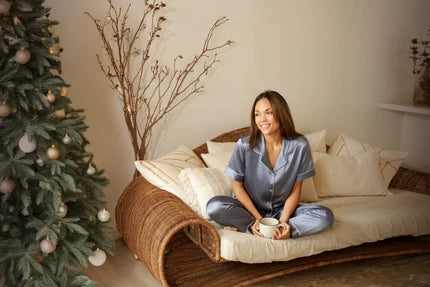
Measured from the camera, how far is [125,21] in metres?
2.54

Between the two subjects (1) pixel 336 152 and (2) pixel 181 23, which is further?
(1) pixel 336 152

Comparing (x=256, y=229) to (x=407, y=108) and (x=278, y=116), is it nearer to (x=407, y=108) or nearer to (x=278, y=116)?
(x=278, y=116)

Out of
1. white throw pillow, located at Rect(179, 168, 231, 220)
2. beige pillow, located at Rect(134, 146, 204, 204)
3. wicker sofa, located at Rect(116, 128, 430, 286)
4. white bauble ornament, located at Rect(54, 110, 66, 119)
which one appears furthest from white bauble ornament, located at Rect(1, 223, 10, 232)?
white throw pillow, located at Rect(179, 168, 231, 220)

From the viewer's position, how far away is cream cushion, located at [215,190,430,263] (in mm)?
1974

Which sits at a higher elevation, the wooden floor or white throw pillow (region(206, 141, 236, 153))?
white throw pillow (region(206, 141, 236, 153))

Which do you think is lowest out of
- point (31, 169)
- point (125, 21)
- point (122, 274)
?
point (122, 274)

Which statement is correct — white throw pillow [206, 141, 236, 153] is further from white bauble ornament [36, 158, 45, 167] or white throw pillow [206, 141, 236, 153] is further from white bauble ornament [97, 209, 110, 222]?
white bauble ornament [36, 158, 45, 167]

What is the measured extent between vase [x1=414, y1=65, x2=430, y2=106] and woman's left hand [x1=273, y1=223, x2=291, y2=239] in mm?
2139

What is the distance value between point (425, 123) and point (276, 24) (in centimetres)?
172

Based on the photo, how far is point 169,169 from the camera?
2.38 m

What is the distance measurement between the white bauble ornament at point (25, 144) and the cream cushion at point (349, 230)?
0.95 m

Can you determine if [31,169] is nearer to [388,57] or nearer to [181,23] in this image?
[181,23]

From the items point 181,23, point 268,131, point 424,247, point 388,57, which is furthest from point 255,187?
point 388,57

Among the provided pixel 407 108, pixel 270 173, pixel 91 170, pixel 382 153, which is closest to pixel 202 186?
pixel 270 173
